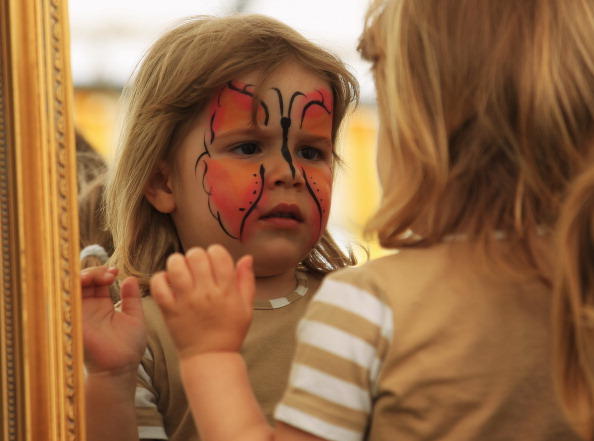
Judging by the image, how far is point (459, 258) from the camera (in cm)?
68

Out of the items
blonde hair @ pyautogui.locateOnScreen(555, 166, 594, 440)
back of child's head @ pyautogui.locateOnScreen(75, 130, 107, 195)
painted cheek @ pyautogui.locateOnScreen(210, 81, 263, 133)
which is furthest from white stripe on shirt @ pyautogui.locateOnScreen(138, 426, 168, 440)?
back of child's head @ pyautogui.locateOnScreen(75, 130, 107, 195)

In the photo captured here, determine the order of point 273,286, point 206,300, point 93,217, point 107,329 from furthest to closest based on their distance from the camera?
1. point 93,217
2. point 273,286
3. point 107,329
4. point 206,300

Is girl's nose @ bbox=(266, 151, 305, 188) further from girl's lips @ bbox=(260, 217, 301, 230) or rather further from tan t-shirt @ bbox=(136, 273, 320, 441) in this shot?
tan t-shirt @ bbox=(136, 273, 320, 441)

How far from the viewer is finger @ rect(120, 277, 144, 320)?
3.17 feet

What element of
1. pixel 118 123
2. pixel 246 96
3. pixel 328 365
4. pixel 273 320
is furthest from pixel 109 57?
pixel 328 365

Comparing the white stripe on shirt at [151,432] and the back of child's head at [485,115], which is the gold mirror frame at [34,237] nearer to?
the white stripe on shirt at [151,432]

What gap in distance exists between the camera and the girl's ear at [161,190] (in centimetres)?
107

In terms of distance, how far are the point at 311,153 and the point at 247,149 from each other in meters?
0.08

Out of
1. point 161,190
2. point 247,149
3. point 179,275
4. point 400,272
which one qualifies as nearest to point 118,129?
point 161,190

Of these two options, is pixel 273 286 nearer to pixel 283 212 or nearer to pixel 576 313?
pixel 283 212

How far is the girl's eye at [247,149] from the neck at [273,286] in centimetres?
15

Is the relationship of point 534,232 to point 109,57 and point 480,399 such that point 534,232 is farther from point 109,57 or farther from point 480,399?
point 109,57

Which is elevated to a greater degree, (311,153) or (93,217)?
(311,153)

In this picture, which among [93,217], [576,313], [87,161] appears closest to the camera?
[576,313]
